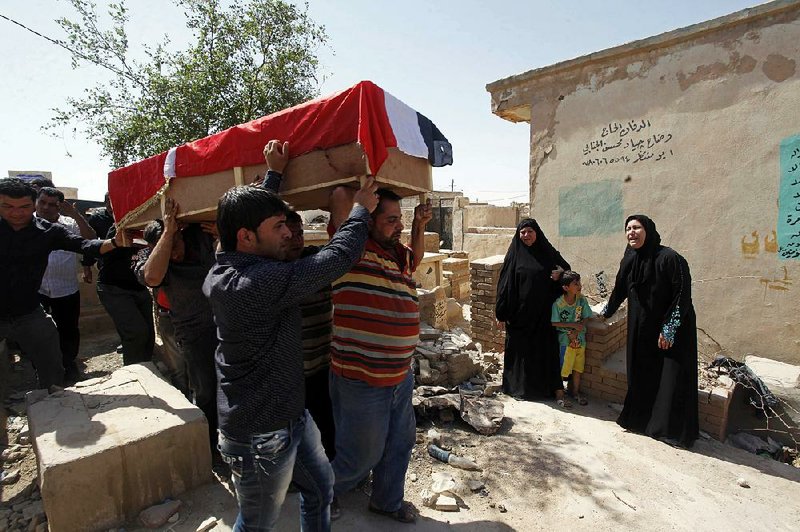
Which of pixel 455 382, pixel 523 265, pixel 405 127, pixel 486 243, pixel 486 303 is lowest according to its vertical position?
pixel 455 382

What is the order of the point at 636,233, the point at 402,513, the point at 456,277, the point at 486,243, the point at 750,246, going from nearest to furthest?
the point at 402,513
the point at 636,233
the point at 750,246
the point at 456,277
the point at 486,243

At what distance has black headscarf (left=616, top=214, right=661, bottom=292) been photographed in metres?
3.36

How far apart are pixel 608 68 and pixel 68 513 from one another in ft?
21.0

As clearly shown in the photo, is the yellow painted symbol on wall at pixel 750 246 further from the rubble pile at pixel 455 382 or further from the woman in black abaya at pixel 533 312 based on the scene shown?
the rubble pile at pixel 455 382

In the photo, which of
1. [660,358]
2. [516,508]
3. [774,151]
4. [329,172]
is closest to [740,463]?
[660,358]

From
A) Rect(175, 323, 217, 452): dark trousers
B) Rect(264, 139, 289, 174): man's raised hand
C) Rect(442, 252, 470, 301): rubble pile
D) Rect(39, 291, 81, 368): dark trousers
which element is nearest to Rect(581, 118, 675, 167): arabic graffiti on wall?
Rect(442, 252, 470, 301): rubble pile

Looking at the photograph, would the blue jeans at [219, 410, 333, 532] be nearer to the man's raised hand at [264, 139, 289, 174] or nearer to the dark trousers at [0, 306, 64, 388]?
the man's raised hand at [264, 139, 289, 174]

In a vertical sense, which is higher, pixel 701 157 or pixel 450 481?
pixel 701 157

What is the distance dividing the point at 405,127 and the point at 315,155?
1.56ft

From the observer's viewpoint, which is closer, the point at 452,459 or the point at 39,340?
the point at 452,459

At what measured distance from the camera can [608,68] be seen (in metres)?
5.29

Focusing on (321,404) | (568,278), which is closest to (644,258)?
(568,278)

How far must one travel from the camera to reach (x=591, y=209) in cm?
554

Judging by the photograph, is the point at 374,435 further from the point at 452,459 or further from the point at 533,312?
the point at 533,312
